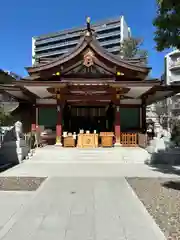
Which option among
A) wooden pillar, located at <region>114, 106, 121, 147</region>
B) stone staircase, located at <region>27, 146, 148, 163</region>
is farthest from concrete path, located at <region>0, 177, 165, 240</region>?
wooden pillar, located at <region>114, 106, 121, 147</region>

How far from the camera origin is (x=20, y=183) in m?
8.55

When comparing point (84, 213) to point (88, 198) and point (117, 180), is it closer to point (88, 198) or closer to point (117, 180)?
point (88, 198)

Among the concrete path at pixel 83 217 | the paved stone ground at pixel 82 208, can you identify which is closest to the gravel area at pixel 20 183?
the paved stone ground at pixel 82 208

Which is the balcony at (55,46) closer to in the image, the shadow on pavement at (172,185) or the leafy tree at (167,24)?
the shadow on pavement at (172,185)

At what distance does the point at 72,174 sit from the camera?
10.2 meters

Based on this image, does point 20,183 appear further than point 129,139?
No

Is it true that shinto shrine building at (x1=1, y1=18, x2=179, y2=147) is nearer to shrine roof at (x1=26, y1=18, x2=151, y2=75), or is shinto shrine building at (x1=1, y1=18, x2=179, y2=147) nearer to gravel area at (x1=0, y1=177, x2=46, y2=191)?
shrine roof at (x1=26, y1=18, x2=151, y2=75)

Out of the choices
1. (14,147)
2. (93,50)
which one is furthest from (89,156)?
(93,50)

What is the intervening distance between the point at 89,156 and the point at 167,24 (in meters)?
8.95

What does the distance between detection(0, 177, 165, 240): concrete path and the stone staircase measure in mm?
5833

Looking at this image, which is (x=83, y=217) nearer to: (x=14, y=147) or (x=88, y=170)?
(x=88, y=170)

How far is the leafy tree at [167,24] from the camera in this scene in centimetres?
635

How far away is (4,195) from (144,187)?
12.2 feet

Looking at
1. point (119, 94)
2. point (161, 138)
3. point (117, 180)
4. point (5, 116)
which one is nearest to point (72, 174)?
point (117, 180)
